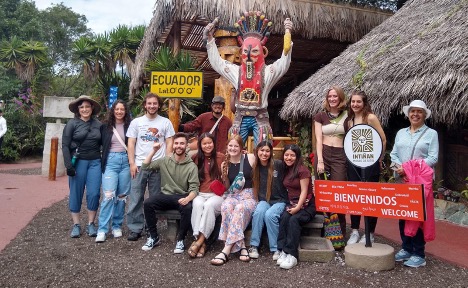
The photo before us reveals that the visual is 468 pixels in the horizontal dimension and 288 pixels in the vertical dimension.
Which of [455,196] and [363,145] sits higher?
[363,145]

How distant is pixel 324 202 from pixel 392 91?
261 cm

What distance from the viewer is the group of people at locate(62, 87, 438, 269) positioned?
155 inches

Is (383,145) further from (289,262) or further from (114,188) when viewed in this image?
(114,188)

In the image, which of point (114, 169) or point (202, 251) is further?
point (114, 169)

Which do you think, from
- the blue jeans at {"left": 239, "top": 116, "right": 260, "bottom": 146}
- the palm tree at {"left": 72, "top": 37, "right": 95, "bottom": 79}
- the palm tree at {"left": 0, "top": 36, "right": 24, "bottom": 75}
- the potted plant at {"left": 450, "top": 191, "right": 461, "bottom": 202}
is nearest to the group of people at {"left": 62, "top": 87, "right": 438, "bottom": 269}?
the blue jeans at {"left": 239, "top": 116, "right": 260, "bottom": 146}

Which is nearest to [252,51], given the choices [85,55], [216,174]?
[216,174]

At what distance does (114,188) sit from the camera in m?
4.64

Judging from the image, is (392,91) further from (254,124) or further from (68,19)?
(68,19)

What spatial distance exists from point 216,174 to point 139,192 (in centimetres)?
91

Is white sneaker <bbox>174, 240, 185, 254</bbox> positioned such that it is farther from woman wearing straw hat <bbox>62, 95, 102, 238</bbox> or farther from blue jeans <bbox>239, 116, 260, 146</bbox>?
blue jeans <bbox>239, 116, 260, 146</bbox>

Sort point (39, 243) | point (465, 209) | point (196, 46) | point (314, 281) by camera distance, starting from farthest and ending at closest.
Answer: point (196, 46), point (465, 209), point (39, 243), point (314, 281)

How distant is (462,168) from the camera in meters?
6.30

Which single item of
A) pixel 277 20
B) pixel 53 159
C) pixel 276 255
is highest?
pixel 277 20

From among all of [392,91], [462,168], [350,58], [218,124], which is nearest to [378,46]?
[350,58]
